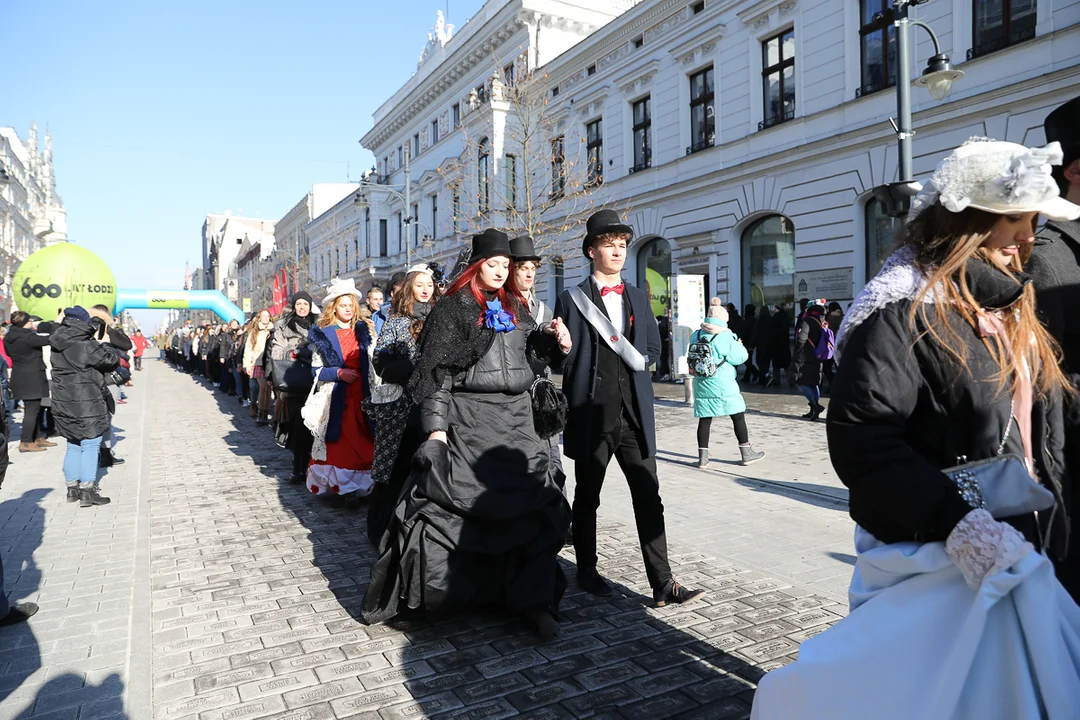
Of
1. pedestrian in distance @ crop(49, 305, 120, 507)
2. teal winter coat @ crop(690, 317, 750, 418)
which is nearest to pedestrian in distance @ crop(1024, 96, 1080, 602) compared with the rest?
teal winter coat @ crop(690, 317, 750, 418)

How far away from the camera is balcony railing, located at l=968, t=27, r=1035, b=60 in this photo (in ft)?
46.4

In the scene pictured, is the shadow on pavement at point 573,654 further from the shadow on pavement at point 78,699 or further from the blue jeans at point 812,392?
the blue jeans at point 812,392

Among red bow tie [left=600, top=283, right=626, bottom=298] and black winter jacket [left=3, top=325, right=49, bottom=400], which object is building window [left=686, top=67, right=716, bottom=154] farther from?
red bow tie [left=600, top=283, right=626, bottom=298]

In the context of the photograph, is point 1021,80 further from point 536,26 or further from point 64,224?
point 64,224

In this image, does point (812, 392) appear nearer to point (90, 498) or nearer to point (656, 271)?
point (90, 498)

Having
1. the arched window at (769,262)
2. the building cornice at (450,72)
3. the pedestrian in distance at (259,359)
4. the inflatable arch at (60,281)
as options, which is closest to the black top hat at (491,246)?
the pedestrian in distance at (259,359)

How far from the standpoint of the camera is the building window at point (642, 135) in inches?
947

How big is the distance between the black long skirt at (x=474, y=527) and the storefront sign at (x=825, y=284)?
1520 centimetres

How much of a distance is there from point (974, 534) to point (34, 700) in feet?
11.4

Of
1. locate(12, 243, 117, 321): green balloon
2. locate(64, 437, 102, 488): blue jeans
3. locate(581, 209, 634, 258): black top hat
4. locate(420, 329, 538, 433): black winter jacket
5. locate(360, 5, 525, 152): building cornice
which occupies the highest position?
locate(360, 5, 525, 152): building cornice

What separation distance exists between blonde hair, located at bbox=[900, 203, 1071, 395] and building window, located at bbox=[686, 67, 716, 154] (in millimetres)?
20741

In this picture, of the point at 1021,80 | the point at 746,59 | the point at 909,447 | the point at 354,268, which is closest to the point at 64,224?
the point at 354,268

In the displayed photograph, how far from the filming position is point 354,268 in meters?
49.6

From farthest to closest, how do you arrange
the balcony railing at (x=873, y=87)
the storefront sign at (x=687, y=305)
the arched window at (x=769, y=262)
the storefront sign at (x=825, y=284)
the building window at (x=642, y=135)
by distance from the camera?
the building window at (x=642, y=135) < the arched window at (x=769, y=262) < the storefront sign at (x=825, y=284) < the balcony railing at (x=873, y=87) < the storefront sign at (x=687, y=305)
